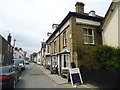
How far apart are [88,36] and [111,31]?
97.2 inches

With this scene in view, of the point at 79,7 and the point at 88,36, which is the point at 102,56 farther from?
the point at 79,7

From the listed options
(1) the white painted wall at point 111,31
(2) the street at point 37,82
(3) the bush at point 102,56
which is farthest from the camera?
(1) the white painted wall at point 111,31

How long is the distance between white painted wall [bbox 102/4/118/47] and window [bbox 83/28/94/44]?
142cm

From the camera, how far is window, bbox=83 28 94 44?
1316 cm

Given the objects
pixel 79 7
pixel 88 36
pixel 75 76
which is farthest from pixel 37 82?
pixel 79 7

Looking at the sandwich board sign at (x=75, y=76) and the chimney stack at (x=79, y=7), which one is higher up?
the chimney stack at (x=79, y=7)

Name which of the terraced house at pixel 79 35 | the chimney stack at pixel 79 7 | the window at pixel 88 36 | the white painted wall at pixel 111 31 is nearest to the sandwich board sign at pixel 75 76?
the terraced house at pixel 79 35

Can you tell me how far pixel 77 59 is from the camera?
37.9 feet

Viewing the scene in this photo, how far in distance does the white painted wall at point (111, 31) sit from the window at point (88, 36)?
1418mm

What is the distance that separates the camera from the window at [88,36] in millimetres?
13164

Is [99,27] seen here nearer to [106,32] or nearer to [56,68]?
[106,32]

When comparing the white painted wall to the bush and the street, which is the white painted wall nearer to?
→ the bush

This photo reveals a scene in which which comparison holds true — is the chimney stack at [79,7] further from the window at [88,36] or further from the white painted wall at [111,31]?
the white painted wall at [111,31]

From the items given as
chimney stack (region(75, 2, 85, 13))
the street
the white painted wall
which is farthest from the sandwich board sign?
chimney stack (region(75, 2, 85, 13))
